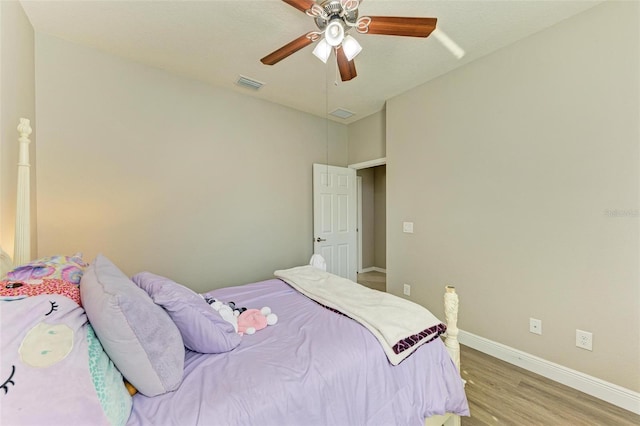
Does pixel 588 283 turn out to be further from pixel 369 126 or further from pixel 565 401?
pixel 369 126

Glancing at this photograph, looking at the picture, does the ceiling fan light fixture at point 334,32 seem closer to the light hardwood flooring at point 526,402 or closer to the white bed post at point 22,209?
the white bed post at point 22,209

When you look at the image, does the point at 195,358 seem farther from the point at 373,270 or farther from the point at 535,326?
the point at 373,270

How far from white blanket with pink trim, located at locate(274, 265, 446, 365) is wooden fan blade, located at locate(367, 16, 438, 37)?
168cm

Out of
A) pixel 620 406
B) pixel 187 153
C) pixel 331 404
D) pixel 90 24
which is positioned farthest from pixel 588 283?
pixel 90 24

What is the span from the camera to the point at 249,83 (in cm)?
296

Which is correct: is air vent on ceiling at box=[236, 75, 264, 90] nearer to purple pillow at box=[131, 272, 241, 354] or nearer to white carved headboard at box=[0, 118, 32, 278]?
white carved headboard at box=[0, 118, 32, 278]

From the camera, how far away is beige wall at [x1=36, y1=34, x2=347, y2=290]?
2229 millimetres

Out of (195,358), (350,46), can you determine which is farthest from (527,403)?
(350,46)

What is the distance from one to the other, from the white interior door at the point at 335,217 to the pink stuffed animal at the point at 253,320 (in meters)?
2.21

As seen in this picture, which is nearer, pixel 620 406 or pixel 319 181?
pixel 620 406

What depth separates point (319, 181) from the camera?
A: 12.4 ft

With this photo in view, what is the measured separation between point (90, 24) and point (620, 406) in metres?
4.81

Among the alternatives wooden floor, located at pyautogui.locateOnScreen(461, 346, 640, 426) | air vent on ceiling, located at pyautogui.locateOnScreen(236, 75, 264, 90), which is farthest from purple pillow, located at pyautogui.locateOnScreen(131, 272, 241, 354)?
air vent on ceiling, located at pyautogui.locateOnScreen(236, 75, 264, 90)

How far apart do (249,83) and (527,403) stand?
381 cm
